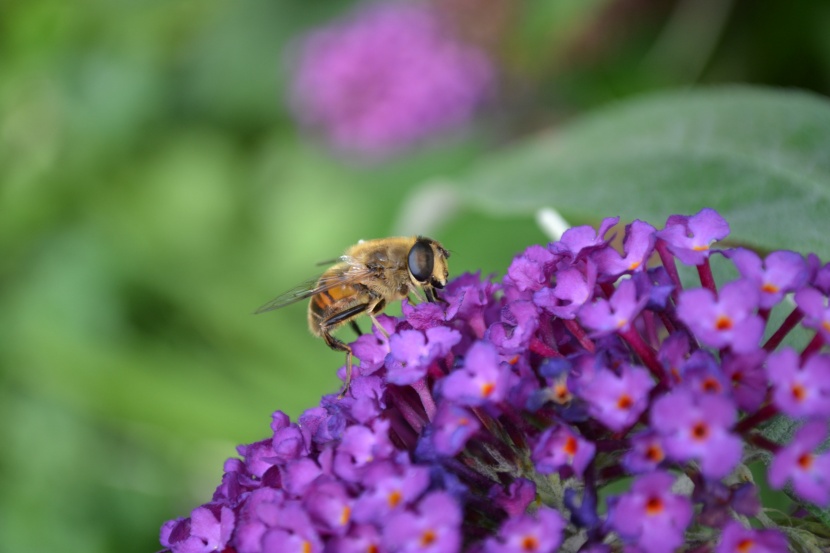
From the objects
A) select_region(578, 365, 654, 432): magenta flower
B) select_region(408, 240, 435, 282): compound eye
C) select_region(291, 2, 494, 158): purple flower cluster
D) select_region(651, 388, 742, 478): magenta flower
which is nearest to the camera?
select_region(651, 388, 742, 478): magenta flower

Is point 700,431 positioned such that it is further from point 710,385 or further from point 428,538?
point 428,538

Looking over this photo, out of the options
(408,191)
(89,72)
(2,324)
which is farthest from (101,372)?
(89,72)

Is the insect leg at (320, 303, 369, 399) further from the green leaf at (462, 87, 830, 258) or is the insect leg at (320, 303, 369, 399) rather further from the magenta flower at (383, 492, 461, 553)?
the magenta flower at (383, 492, 461, 553)

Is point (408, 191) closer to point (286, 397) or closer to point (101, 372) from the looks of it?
point (286, 397)

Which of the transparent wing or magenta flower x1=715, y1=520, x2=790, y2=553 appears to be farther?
the transparent wing

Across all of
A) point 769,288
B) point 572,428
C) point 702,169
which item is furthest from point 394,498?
point 702,169

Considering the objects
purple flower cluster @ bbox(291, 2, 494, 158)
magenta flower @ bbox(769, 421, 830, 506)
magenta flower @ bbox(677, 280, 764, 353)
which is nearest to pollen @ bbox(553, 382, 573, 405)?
magenta flower @ bbox(677, 280, 764, 353)

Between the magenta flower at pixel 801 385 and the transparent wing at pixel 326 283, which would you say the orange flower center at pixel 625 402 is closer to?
the magenta flower at pixel 801 385
